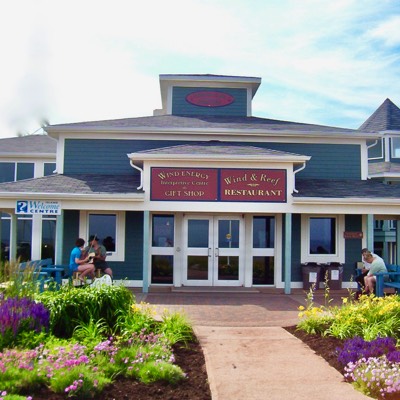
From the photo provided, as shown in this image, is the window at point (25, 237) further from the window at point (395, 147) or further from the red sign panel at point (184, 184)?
the window at point (395, 147)

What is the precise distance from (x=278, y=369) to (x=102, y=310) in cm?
296

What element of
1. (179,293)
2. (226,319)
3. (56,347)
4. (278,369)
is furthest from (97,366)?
(179,293)

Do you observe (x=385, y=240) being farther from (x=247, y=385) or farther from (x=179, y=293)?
(x=247, y=385)

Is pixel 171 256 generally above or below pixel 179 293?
above

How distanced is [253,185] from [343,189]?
9.74 ft

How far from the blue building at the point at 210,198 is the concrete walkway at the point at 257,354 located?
98.2 inches

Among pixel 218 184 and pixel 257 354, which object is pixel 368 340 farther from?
pixel 218 184

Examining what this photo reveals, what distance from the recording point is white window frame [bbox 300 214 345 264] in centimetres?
1490

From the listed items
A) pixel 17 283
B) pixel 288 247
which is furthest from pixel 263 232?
pixel 17 283

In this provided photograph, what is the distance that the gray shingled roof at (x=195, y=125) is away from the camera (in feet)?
51.1

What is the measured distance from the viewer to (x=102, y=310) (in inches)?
304

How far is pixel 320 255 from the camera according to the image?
14977 millimetres

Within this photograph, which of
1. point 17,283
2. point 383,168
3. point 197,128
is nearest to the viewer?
point 17,283

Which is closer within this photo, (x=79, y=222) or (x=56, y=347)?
(x=56, y=347)
